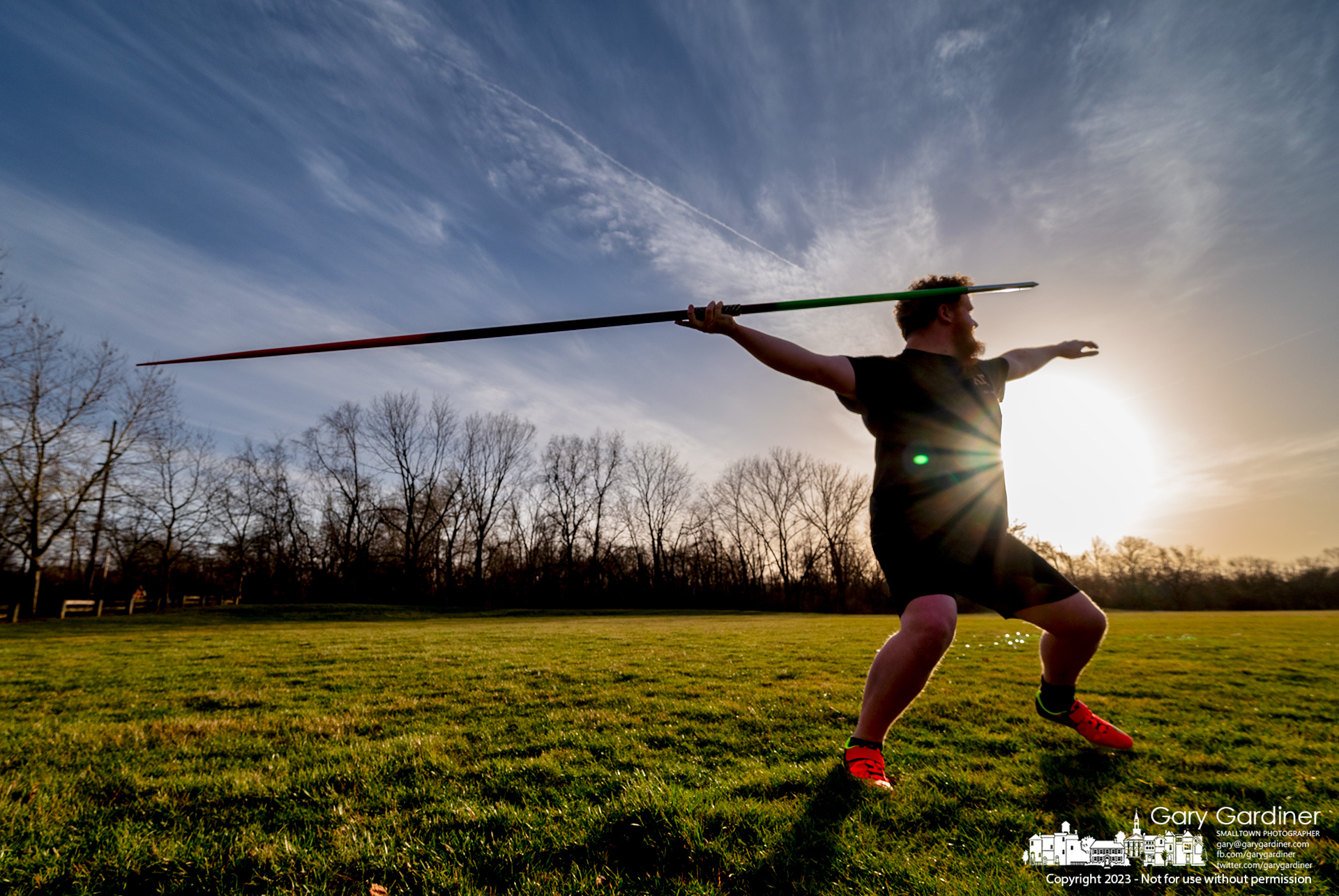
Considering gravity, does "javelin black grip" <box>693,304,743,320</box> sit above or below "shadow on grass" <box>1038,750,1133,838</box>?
above

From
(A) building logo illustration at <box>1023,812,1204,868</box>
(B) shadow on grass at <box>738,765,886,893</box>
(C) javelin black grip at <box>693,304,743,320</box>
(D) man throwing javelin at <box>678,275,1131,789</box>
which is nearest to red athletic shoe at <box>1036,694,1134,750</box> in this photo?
(D) man throwing javelin at <box>678,275,1131,789</box>

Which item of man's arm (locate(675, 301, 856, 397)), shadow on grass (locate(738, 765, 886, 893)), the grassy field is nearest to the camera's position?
shadow on grass (locate(738, 765, 886, 893))

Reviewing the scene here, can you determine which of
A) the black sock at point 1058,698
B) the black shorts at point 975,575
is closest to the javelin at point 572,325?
the black shorts at point 975,575

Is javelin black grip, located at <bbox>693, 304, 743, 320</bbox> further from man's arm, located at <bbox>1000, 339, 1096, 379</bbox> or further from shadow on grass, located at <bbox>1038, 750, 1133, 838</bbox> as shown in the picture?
shadow on grass, located at <bbox>1038, 750, 1133, 838</bbox>

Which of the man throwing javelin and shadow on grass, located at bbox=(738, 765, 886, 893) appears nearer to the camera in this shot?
shadow on grass, located at bbox=(738, 765, 886, 893)

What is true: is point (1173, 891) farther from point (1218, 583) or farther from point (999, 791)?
point (1218, 583)

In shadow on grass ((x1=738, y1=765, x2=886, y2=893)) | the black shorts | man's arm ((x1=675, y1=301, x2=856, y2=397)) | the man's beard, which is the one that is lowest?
shadow on grass ((x1=738, y1=765, x2=886, y2=893))

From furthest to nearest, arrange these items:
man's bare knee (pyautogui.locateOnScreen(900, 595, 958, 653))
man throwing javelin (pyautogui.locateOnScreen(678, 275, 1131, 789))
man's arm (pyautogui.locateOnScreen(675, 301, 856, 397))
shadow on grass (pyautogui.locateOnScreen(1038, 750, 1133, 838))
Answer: man's arm (pyautogui.locateOnScreen(675, 301, 856, 397)) → man throwing javelin (pyautogui.locateOnScreen(678, 275, 1131, 789)) → man's bare knee (pyautogui.locateOnScreen(900, 595, 958, 653)) → shadow on grass (pyautogui.locateOnScreen(1038, 750, 1133, 838))

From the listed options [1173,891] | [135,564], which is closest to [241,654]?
[1173,891]

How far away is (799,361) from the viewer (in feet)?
9.85

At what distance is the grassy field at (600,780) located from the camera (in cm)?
200

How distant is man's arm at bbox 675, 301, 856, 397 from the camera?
9.86 feet

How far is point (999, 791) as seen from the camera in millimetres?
2744

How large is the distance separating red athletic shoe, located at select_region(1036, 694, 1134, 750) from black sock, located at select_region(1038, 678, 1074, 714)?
2 centimetres
